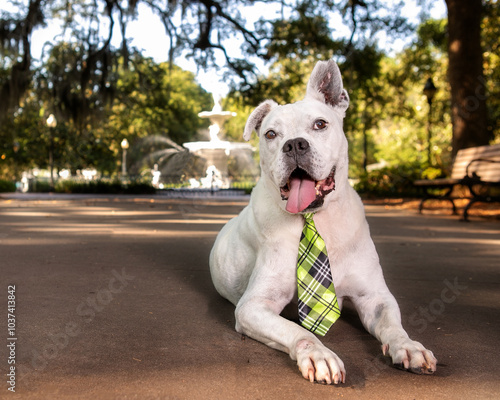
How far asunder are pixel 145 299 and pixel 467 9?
483 inches

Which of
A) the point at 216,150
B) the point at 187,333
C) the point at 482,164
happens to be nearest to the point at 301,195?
the point at 187,333

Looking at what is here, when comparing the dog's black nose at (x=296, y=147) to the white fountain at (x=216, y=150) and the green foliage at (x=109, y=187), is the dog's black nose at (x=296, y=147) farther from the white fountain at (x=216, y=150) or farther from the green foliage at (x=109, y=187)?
the green foliage at (x=109, y=187)

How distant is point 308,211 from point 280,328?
66cm

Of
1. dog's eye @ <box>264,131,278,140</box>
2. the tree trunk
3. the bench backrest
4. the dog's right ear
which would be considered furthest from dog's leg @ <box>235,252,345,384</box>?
the tree trunk

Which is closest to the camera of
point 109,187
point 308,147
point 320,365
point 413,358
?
point 320,365

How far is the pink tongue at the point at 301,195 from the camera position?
9.14ft

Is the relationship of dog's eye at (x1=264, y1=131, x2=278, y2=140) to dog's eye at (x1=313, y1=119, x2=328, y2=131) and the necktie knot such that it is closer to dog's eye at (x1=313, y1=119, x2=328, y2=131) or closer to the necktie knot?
dog's eye at (x1=313, y1=119, x2=328, y2=131)

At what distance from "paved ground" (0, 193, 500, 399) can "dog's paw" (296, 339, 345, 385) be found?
38 mm

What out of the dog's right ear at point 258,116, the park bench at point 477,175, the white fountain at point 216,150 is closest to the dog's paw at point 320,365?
the dog's right ear at point 258,116

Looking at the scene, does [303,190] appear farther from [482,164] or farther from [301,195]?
[482,164]

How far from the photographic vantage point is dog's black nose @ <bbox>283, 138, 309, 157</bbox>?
2.73m

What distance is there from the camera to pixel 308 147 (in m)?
2.73

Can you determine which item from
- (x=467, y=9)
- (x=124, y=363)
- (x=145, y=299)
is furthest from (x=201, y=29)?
(x=124, y=363)

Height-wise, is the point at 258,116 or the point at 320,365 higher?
the point at 258,116
